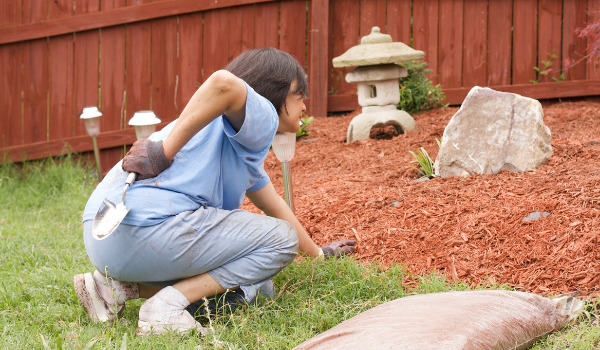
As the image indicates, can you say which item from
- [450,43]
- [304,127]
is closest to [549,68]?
[450,43]

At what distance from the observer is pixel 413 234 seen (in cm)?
343

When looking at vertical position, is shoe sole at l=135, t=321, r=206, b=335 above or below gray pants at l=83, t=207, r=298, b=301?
below

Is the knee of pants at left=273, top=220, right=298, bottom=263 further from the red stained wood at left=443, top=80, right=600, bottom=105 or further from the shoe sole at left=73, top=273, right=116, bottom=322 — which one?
the red stained wood at left=443, top=80, right=600, bottom=105

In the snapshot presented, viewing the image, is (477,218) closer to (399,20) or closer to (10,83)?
(399,20)

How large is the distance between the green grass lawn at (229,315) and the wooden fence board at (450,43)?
3.82 metres

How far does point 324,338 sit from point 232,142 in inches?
32.9

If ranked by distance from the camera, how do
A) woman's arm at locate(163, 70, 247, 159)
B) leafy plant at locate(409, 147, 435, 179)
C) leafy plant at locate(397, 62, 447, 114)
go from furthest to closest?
1. leafy plant at locate(397, 62, 447, 114)
2. leafy plant at locate(409, 147, 435, 179)
3. woman's arm at locate(163, 70, 247, 159)

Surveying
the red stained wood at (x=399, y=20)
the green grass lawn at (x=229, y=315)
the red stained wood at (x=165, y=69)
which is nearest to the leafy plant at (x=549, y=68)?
the red stained wood at (x=399, y=20)

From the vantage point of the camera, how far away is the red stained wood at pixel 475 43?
6477mm

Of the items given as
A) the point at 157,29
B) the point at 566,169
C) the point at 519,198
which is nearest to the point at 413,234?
the point at 519,198

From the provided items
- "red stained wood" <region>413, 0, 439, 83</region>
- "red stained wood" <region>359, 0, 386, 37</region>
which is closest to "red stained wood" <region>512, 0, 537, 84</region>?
"red stained wood" <region>413, 0, 439, 83</region>

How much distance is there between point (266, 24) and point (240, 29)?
10.4 inches

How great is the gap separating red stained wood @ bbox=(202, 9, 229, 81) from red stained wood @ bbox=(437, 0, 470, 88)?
2.08m

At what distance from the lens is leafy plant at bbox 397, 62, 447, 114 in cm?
629
